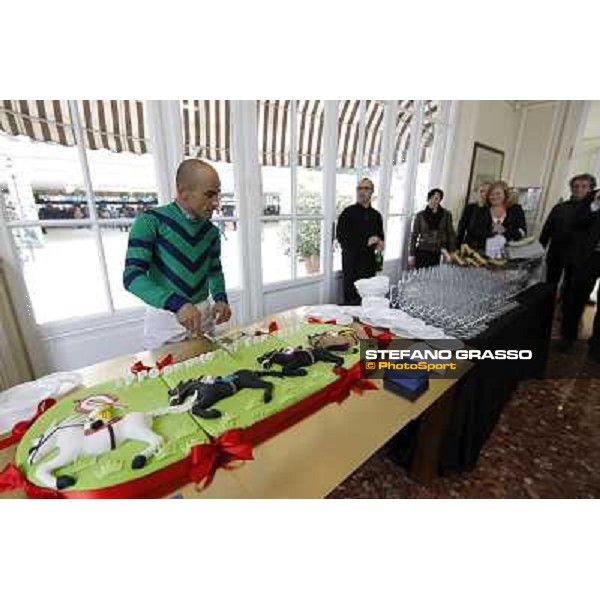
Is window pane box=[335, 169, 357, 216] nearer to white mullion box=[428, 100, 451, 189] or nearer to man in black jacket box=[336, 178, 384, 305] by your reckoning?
man in black jacket box=[336, 178, 384, 305]

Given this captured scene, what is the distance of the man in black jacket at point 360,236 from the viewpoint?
2.56 meters

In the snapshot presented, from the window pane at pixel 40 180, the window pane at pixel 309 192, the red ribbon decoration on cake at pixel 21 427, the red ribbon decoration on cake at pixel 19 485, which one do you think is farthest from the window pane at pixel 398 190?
the red ribbon decoration on cake at pixel 19 485

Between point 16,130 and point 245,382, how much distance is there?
1.74 meters

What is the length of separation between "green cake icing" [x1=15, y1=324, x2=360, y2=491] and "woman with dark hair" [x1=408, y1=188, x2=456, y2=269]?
2.39 meters

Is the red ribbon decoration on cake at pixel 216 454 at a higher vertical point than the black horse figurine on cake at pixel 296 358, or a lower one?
lower

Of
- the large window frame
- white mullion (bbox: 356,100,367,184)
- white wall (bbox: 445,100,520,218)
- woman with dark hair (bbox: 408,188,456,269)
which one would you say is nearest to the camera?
the large window frame

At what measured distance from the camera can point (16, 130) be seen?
1.51m

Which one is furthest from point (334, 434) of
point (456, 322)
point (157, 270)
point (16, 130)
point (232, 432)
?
point (16, 130)

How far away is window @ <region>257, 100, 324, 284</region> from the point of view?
2.23 meters

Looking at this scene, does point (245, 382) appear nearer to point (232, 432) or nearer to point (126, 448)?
point (232, 432)

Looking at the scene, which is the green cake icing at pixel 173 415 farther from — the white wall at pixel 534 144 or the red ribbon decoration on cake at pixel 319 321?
the white wall at pixel 534 144

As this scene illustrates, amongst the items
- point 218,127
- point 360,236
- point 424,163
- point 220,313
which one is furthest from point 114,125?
point 424,163

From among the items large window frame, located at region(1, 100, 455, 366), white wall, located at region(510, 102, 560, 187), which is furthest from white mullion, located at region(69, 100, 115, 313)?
white wall, located at region(510, 102, 560, 187)

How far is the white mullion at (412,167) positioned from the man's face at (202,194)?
2665 millimetres
